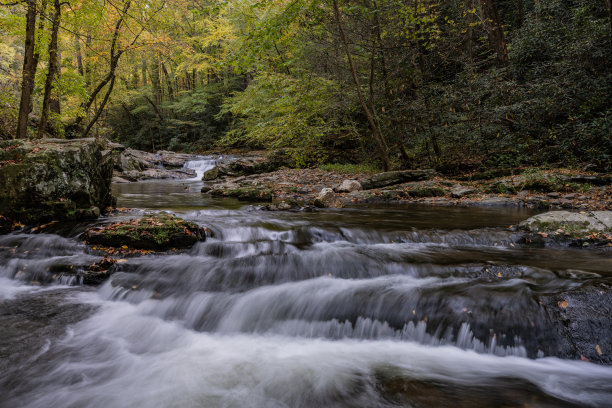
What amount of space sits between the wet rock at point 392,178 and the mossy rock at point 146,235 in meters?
7.04

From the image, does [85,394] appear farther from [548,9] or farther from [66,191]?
[548,9]

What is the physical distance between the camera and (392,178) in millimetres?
11055

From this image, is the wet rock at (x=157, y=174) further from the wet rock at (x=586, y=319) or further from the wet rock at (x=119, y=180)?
the wet rock at (x=586, y=319)

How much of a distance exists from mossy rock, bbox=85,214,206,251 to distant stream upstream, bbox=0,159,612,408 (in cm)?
30

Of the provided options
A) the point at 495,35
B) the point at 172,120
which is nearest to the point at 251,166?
the point at 495,35

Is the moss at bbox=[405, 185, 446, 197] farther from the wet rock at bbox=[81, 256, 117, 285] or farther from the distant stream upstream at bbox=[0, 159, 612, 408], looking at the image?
the wet rock at bbox=[81, 256, 117, 285]

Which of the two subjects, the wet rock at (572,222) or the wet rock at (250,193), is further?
the wet rock at (250,193)

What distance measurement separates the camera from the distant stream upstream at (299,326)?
8.23 feet

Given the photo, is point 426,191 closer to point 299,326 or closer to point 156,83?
point 299,326

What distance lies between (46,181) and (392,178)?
9332 mm

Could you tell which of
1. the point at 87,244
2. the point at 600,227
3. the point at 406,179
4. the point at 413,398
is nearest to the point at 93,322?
the point at 87,244

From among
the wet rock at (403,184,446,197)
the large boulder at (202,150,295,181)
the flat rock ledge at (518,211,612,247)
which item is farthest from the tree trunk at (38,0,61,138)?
the flat rock ledge at (518,211,612,247)

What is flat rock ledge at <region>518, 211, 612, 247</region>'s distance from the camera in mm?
4848

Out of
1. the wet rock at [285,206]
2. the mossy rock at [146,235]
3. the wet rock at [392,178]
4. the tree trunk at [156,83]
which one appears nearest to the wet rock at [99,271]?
the mossy rock at [146,235]
